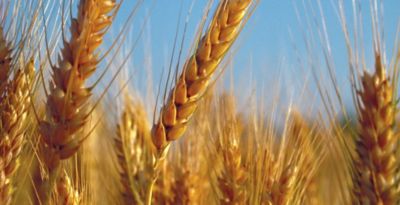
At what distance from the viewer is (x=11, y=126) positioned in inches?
88.2

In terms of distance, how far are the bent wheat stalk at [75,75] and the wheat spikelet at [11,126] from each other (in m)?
0.22

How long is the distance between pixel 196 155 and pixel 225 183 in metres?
0.60

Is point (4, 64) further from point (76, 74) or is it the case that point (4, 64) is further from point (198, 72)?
point (198, 72)

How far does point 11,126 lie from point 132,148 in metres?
0.88

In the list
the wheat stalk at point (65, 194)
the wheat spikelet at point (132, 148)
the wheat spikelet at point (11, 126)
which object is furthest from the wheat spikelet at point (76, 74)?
the wheat spikelet at point (132, 148)

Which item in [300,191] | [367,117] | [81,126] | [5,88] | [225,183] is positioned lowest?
[300,191]

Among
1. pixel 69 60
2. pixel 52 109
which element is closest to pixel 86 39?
pixel 69 60

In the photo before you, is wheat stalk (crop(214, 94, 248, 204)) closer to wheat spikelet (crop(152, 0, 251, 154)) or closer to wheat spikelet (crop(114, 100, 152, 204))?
wheat spikelet (crop(114, 100, 152, 204))

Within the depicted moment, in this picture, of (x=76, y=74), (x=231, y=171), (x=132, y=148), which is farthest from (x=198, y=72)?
(x=132, y=148)

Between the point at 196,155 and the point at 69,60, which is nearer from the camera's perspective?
the point at 69,60

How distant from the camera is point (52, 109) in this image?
201 cm

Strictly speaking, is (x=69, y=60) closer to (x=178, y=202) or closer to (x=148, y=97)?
(x=178, y=202)

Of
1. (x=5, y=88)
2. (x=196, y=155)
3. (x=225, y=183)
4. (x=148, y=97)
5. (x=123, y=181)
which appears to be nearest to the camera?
(x=5, y=88)

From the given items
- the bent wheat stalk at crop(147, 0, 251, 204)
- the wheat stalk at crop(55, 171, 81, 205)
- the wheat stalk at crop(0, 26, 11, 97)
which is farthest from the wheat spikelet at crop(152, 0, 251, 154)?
the wheat stalk at crop(0, 26, 11, 97)
